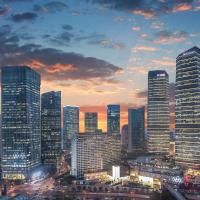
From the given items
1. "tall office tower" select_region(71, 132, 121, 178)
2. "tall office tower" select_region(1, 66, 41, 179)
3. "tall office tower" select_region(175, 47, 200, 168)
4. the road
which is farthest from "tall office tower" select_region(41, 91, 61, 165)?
"tall office tower" select_region(175, 47, 200, 168)

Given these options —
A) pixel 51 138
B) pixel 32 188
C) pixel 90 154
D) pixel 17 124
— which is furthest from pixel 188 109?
pixel 51 138

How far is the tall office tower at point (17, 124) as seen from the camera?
149m

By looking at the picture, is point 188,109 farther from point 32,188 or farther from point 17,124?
point 32,188

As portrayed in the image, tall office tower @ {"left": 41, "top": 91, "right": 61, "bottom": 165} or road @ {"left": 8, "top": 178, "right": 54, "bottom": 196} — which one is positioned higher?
tall office tower @ {"left": 41, "top": 91, "right": 61, "bottom": 165}

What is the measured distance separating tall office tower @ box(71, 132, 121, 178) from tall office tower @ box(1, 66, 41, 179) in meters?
17.6

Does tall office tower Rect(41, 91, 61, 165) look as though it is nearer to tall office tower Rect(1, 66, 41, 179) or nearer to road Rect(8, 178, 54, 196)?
tall office tower Rect(1, 66, 41, 179)

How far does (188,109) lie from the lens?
15750cm

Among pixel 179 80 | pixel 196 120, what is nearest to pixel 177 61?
pixel 179 80

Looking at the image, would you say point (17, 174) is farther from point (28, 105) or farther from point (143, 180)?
point (143, 180)

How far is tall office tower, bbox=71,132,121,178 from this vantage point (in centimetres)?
14675

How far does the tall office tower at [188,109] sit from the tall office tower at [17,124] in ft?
186

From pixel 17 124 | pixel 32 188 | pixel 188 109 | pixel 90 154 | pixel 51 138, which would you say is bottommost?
pixel 32 188

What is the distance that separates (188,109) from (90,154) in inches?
1642

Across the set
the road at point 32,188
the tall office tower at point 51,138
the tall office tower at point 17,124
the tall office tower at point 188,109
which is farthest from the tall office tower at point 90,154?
the tall office tower at point 51,138
